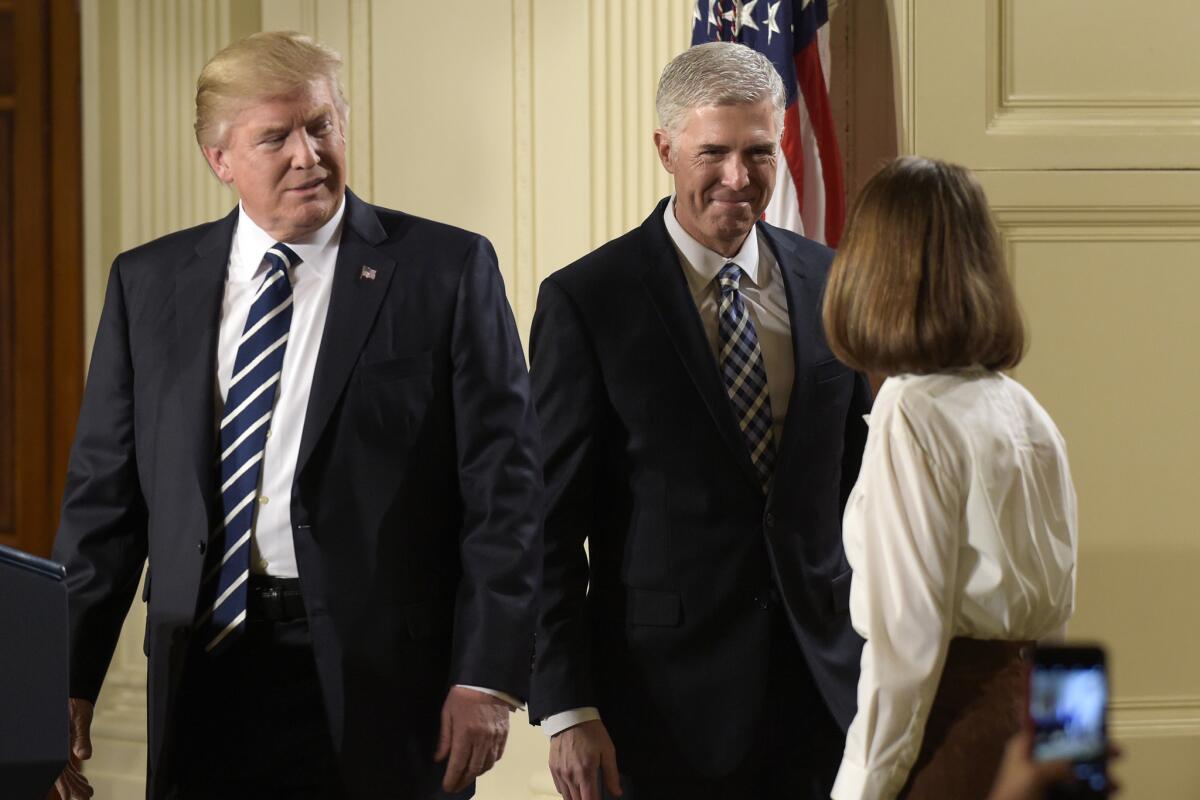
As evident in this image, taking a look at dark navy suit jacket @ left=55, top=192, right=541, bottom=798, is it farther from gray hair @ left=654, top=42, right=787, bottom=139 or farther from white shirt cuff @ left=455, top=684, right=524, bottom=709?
gray hair @ left=654, top=42, right=787, bottom=139

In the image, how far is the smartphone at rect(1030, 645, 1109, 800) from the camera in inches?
53.4

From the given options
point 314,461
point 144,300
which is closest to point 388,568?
point 314,461

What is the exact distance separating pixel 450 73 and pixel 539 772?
1972mm

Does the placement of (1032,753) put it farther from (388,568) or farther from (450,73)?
(450,73)

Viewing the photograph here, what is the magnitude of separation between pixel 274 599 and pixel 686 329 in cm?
76

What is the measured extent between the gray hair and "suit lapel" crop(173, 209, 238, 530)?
74cm

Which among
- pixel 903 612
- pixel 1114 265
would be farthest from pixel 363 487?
pixel 1114 265

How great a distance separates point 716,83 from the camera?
8.34 ft

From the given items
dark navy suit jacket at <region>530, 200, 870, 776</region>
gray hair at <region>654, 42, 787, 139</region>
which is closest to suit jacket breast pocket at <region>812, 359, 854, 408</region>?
dark navy suit jacket at <region>530, 200, 870, 776</region>

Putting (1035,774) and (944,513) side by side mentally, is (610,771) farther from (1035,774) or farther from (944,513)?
(1035,774)

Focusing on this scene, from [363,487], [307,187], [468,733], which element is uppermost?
[307,187]

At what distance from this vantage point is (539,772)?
14.2 feet

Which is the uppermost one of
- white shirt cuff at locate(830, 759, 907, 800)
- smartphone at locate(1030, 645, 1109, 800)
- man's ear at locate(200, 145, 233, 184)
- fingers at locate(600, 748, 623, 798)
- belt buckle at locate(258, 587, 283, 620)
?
man's ear at locate(200, 145, 233, 184)

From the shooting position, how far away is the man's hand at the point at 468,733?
2254 mm
